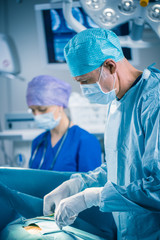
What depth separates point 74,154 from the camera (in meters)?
1.70

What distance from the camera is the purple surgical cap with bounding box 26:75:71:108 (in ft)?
6.04

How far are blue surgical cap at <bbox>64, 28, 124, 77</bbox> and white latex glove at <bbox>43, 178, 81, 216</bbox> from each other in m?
0.47

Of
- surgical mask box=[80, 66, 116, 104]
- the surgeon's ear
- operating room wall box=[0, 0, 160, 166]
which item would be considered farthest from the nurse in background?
operating room wall box=[0, 0, 160, 166]

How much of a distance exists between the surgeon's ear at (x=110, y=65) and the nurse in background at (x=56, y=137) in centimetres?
75

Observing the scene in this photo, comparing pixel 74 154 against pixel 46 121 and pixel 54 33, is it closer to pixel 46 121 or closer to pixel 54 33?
pixel 46 121

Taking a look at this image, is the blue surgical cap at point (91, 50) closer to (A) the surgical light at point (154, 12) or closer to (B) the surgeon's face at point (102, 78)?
(B) the surgeon's face at point (102, 78)

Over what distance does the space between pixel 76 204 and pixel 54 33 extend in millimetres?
1962

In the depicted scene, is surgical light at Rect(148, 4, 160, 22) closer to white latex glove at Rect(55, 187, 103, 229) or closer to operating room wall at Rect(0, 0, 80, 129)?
white latex glove at Rect(55, 187, 103, 229)

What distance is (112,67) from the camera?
1.02 meters

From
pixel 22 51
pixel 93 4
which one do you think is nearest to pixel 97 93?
pixel 93 4

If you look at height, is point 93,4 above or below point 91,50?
above

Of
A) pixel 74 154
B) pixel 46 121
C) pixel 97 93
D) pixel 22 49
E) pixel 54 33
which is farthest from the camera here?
pixel 22 49

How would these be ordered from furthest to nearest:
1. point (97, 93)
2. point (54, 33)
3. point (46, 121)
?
point (54, 33), point (46, 121), point (97, 93)

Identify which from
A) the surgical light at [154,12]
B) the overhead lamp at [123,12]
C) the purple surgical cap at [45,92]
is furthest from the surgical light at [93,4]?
the purple surgical cap at [45,92]
